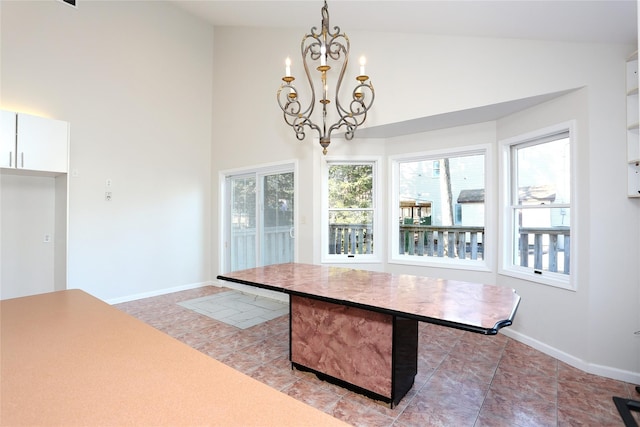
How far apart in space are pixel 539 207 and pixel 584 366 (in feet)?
4.63

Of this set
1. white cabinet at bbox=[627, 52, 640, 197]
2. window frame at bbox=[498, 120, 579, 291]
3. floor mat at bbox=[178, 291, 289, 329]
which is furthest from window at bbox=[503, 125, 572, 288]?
floor mat at bbox=[178, 291, 289, 329]

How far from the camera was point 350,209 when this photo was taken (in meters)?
4.22

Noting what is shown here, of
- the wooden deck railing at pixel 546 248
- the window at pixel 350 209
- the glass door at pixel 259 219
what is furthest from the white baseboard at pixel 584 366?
the glass door at pixel 259 219

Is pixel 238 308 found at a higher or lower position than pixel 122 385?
lower

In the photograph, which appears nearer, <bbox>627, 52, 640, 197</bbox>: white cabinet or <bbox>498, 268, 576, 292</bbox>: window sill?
<bbox>627, 52, 640, 197</bbox>: white cabinet

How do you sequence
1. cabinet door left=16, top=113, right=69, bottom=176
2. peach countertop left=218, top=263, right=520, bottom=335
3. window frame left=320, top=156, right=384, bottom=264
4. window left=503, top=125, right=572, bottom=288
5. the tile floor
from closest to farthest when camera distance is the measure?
peach countertop left=218, top=263, right=520, bottom=335 → the tile floor → window left=503, top=125, right=572, bottom=288 → cabinet door left=16, top=113, right=69, bottom=176 → window frame left=320, top=156, right=384, bottom=264

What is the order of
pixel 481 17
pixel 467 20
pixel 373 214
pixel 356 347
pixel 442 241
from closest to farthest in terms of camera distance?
1. pixel 356 347
2. pixel 481 17
3. pixel 467 20
4. pixel 442 241
5. pixel 373 214

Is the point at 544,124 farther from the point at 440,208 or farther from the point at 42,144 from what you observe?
the point at 42,144

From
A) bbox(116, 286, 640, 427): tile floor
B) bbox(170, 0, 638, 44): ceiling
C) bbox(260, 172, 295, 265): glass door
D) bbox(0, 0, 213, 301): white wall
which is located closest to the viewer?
bbox(116, 286, 640, 427): tile floor

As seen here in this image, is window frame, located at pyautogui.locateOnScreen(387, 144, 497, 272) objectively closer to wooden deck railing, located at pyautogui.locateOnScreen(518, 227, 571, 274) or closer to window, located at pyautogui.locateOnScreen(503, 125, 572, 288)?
window, located at pyautogui.locateOnScreen(503, 125, 572, 288)

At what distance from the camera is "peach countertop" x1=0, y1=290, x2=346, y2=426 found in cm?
57

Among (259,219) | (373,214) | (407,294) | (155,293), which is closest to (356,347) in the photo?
(407,294)

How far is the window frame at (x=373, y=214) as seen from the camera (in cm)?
413

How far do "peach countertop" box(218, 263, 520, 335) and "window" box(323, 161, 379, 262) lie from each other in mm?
1317
